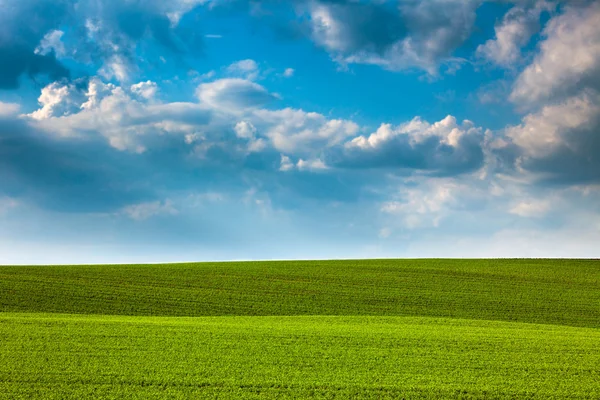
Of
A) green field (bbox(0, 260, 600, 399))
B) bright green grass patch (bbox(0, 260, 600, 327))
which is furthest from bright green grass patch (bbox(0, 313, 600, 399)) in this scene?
bright green grass patch (bbox(0, 260, 600, 327))

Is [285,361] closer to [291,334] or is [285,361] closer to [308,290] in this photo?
[291,334]

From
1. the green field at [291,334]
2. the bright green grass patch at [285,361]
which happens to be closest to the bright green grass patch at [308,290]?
the green field at [291,334]

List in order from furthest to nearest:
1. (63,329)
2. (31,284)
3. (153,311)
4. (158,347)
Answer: (31,284)
(153,311)
(63,329)
(158,347)

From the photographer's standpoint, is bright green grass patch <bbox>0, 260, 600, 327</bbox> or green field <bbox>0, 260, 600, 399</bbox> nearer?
green field <bbox>0, 260, 600, 399</bbox>

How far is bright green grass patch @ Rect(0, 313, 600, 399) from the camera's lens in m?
10.2

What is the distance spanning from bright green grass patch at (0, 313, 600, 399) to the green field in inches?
1.7

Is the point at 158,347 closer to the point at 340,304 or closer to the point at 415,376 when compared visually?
the point at 415,376

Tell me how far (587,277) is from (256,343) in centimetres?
2564

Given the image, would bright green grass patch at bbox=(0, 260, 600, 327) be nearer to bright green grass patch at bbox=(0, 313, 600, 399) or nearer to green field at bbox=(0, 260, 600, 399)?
green field at bbox=(0, 260, 600, 399)

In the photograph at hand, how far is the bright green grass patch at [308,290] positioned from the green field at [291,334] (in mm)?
101

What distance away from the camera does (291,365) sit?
11781 mm

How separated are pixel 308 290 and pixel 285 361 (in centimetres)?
1408

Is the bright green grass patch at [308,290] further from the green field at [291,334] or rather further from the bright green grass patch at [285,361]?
the bright green grass patch at [285,361]

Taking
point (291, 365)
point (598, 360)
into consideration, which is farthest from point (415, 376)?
point (598, 360)
